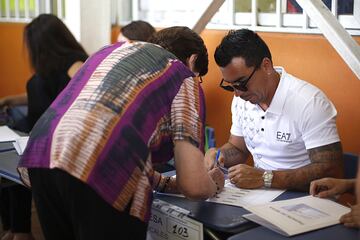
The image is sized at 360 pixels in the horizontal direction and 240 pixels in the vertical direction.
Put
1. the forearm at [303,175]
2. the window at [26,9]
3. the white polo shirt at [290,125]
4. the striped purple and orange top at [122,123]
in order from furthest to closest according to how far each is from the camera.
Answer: the window at [26,9], the white polo shirt at [290,125], the forearm at [303,175], the striped purple and orange top at [122,123]

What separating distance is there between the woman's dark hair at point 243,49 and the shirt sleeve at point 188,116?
67cm

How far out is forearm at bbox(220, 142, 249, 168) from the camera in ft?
8.23

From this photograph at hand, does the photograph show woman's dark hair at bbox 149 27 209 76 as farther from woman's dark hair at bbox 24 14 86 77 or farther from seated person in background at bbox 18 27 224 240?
woman's dark hair at bbox 24 14 86 77

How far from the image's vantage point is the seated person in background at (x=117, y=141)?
148 centimetres

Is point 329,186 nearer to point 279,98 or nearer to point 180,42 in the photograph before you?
point 279,98

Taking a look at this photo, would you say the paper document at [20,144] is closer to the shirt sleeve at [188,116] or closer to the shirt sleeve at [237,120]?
the shirt sleeve at [237,120]

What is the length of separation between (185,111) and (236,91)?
2.42ft

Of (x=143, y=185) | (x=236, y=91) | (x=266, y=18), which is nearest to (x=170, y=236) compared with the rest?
(x=143, y=185)

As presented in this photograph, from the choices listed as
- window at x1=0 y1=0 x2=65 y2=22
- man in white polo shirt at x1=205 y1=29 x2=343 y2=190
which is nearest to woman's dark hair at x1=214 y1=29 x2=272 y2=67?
man in white polo shirt at x1=205 y1=29 x2=343 y2=190

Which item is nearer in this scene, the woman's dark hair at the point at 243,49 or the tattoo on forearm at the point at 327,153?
the tattoo on forearm at the point at 327,153

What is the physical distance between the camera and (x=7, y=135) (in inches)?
114

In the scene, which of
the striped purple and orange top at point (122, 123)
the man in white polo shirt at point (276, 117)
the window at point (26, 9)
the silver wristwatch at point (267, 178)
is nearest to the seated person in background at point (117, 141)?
the striped purple and orange top at point (122, 123)

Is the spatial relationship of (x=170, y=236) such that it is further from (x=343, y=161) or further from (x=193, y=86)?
(x=343, y=161)

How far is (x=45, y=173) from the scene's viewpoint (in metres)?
1.60
